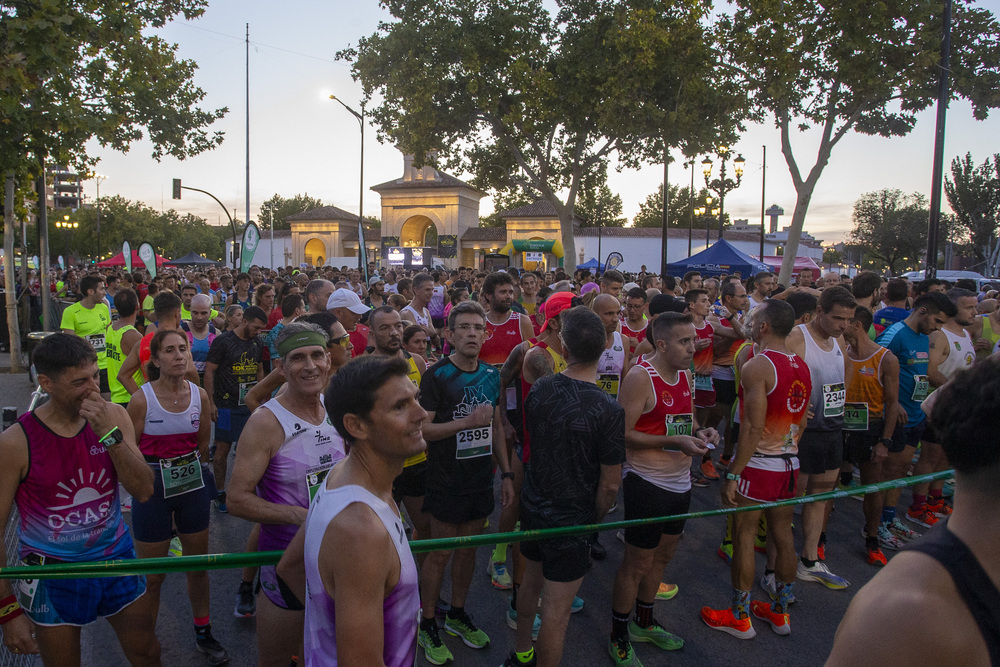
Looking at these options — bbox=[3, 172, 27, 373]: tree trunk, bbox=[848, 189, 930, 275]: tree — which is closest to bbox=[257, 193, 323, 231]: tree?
bbox=[848, 189, 930, 275]: tree

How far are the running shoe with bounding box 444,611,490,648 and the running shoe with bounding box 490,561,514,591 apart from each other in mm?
673

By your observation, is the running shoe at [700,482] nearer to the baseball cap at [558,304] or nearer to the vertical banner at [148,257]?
the baseball cap at [558,304]

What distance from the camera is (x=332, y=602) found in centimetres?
161

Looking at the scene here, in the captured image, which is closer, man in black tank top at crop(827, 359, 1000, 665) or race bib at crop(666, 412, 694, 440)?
man in black tank top at crop(827, 359, 1000, 665)

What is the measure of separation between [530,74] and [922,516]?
17215 mm

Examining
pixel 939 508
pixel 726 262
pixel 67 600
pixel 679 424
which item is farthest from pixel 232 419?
pixel 726 262

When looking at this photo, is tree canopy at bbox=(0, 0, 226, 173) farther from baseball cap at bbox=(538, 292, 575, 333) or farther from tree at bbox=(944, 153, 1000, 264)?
tree at bbox=(944, 153, 1000, 264)

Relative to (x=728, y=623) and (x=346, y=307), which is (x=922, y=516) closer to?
(x=728, y=623)

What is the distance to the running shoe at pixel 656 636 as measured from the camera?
3.74 metres

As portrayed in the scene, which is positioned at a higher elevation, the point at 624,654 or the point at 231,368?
the point at 231,368

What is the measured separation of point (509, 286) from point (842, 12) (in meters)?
12.7

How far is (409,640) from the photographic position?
67.5 inches

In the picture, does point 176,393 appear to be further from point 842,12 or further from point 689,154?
point 689,154

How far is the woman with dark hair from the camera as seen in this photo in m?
3.45
